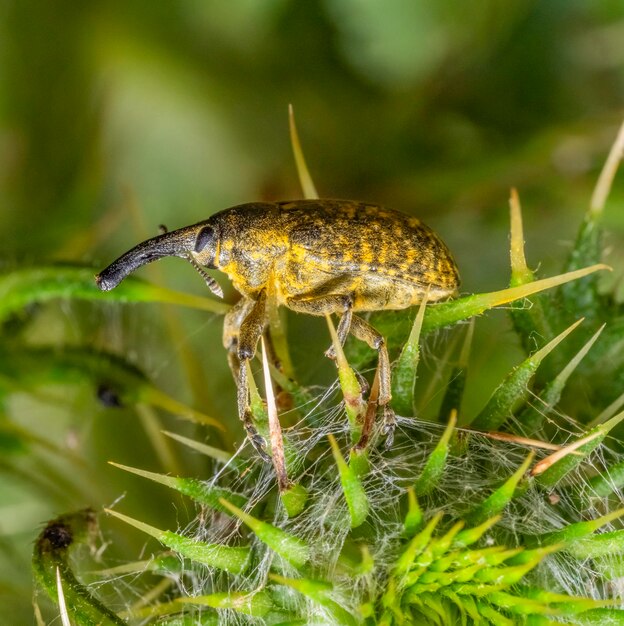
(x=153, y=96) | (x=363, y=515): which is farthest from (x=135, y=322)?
(x=363, y=515)

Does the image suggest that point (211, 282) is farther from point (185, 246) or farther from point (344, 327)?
point (344, 327)

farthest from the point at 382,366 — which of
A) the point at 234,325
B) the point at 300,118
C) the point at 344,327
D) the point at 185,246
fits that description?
the point at 300,118

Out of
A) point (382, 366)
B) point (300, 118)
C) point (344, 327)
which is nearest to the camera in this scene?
point (382, 366)

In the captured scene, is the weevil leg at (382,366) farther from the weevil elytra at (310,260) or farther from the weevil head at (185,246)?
the weevil head at (185,246)

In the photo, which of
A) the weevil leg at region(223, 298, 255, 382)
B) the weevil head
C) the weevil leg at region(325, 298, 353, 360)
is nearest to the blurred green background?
the weevil leg at region(223, 298, 255, 382)

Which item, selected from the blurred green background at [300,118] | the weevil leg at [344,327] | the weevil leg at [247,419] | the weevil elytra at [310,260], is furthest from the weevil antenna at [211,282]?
the blurred green background at [300,118]

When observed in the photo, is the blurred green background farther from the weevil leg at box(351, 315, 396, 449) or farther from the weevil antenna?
the weevil leg at box(351, 315, 396, 449)

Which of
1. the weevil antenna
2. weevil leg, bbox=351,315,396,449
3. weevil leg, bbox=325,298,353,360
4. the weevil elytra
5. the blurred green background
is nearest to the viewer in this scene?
weevil leg, bbox=351,315,396,449
